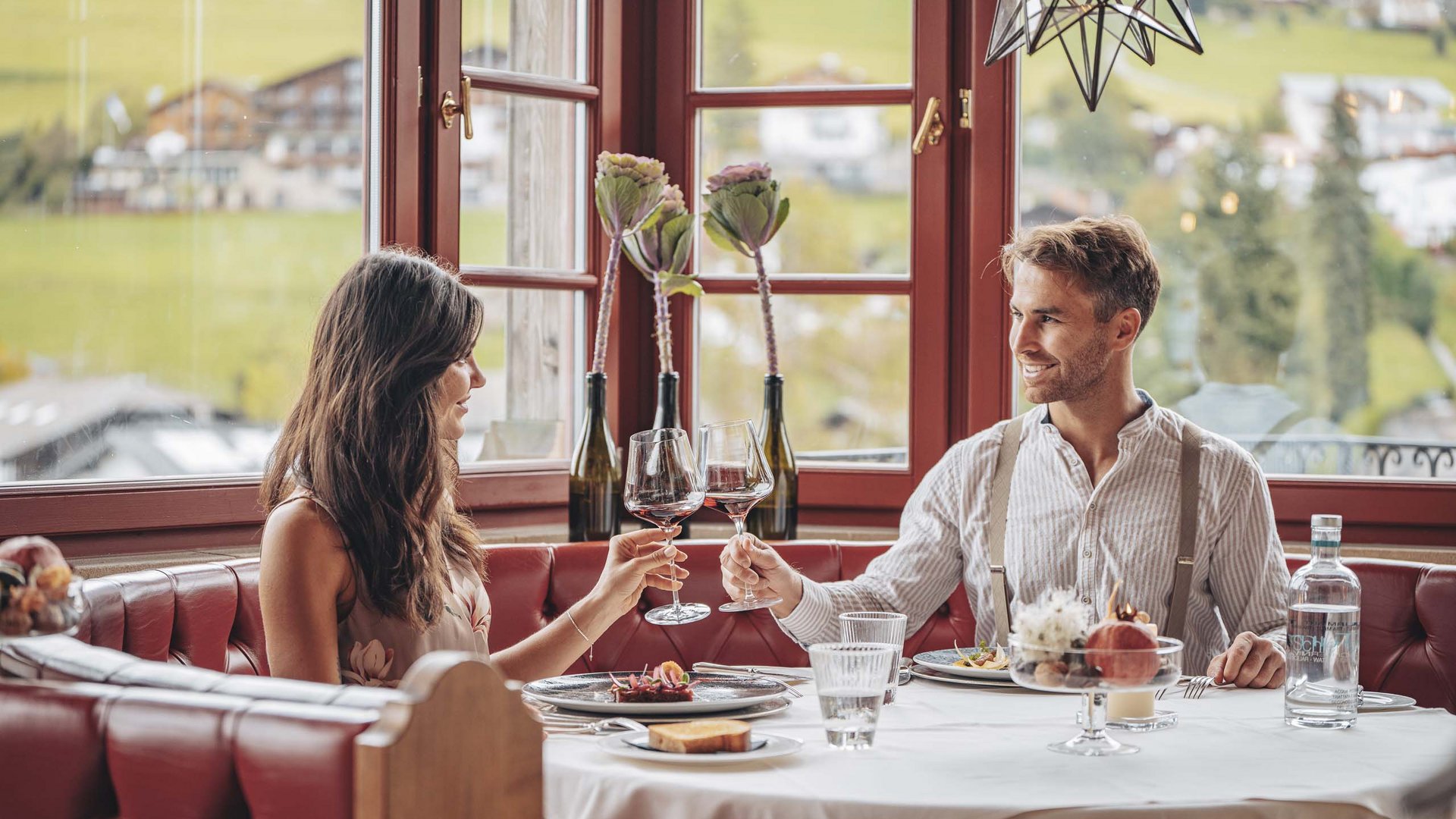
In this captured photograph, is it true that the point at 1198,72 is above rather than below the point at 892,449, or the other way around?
above

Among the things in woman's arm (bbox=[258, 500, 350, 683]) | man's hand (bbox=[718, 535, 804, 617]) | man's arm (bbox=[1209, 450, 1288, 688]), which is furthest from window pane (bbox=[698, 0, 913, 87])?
woman's arm (bbox=[258, 500, 350, 683])

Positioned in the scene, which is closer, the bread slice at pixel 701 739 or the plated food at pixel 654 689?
the bread slice at pixel 701 739

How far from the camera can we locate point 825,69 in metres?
3.46

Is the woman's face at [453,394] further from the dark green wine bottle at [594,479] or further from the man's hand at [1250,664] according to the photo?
the man's hand at [1250,664]

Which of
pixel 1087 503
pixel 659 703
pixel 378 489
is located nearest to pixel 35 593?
pixel 378 489

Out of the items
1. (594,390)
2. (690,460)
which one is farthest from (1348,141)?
(690,460)

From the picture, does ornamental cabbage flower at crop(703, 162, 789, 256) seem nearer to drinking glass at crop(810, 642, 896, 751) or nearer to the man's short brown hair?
the man's short brown hair

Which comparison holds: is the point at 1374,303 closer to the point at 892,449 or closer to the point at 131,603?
the point at 892,449

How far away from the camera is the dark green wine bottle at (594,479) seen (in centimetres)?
309

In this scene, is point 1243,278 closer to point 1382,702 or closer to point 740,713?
point 1382,702

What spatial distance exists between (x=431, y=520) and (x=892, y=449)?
5.32ft

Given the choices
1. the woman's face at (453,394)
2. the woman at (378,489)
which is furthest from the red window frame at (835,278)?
the woman at (378,489)

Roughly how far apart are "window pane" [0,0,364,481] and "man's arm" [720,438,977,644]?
3.54ft

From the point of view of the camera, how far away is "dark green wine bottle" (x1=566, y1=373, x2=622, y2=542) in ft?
10.1
